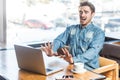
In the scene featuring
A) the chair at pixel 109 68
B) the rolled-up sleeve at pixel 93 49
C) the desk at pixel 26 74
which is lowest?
the chair at pixel 109 68

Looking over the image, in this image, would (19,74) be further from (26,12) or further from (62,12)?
(62,12)

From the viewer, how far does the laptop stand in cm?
173

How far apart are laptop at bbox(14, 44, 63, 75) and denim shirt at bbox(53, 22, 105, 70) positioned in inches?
16.8

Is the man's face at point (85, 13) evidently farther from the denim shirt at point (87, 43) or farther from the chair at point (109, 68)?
the chair at point (109, 68)

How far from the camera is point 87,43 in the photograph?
7.88 feet

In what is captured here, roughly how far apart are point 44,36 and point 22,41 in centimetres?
41

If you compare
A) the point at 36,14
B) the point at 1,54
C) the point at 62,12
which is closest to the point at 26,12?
the point at 36,14

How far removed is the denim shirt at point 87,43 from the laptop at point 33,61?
427 mm

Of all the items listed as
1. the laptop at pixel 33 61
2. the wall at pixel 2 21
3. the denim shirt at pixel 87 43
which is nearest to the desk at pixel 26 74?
the laptop at pixel 33 61

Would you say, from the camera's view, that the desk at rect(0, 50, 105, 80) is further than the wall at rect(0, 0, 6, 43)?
No

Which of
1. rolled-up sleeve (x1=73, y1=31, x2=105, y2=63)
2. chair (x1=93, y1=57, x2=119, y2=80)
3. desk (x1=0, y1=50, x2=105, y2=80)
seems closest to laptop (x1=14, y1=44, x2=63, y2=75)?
desk (x1=0, y1=50, x2=105, y2=80)

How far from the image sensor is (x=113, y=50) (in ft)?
11.7

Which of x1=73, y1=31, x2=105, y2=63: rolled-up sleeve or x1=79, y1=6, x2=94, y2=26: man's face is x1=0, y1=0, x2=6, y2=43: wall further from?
x1=73, y1=31, x2=105, y2=63: rolled-up sleeve

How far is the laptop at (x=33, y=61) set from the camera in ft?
5.69
